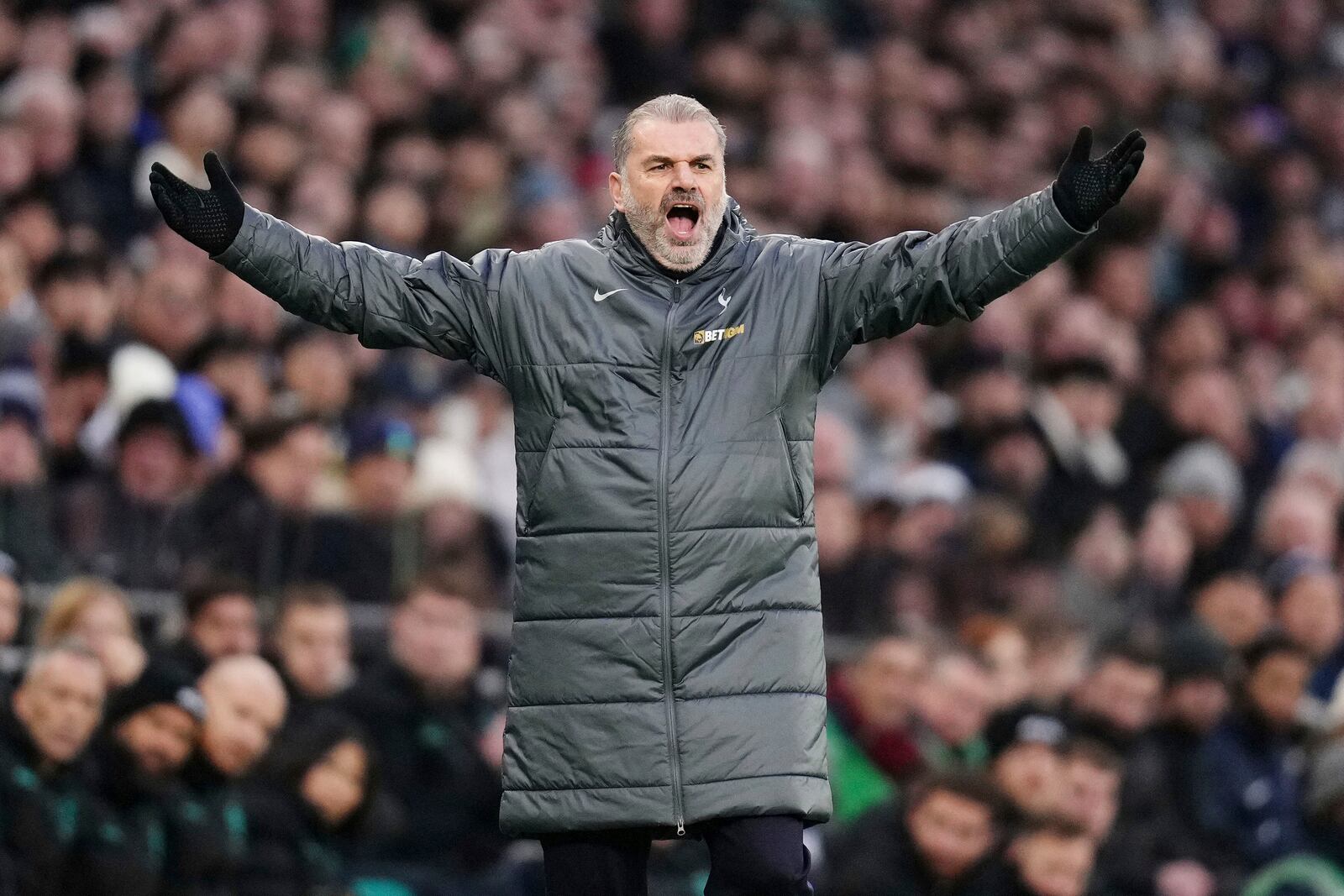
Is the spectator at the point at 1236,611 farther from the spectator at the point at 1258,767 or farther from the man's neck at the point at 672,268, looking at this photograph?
the man's neck at the point at 672,268

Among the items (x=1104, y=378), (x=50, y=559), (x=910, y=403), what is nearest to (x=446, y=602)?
(x=50, y=559)

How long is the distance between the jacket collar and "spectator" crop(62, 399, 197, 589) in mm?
3859

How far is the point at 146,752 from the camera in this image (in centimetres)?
720

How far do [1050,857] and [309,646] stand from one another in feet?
8.66

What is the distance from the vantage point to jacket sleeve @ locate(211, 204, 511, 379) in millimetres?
4863

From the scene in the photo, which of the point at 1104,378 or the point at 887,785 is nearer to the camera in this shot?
the point at 887,785

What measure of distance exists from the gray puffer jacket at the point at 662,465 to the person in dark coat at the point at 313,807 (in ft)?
9.66

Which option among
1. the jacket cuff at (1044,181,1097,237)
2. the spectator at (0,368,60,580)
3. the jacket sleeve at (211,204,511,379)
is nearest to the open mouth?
the jacket sleeve at (211,204,511,379)

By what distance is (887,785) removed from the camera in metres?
9.24

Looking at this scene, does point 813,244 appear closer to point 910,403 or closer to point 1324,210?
point 910,403

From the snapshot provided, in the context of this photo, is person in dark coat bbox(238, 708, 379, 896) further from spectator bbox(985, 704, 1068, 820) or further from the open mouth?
the open mouth

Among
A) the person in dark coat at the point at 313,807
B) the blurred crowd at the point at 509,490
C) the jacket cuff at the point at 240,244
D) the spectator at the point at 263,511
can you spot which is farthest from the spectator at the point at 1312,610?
the jacket cuff at the point at 240,244

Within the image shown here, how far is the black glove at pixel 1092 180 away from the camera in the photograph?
15.4 ft

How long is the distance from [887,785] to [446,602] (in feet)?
6.37
